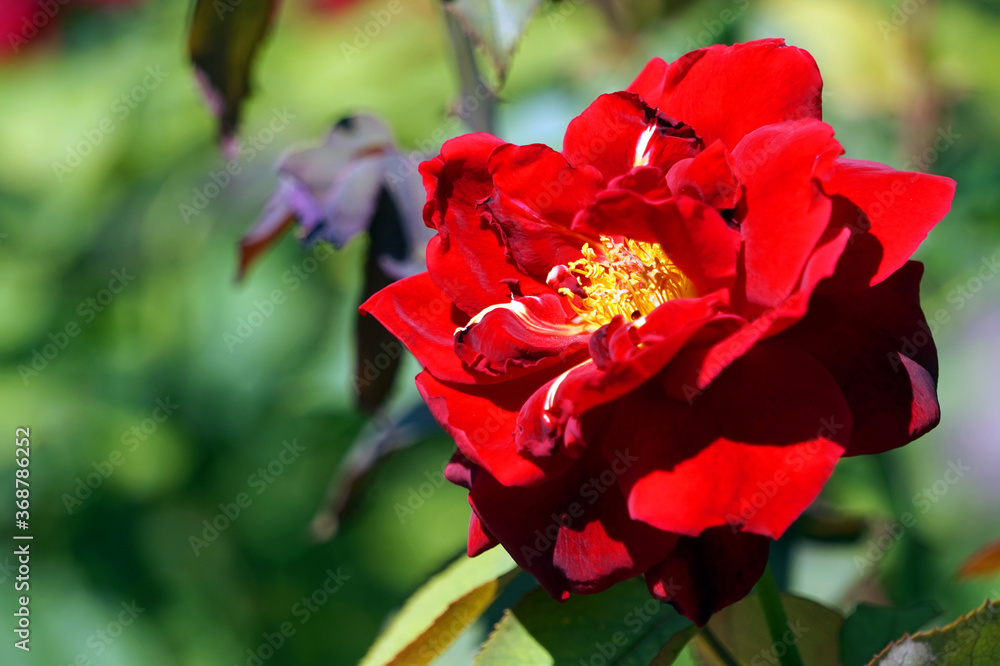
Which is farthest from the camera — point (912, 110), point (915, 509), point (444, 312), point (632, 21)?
point (912, 110)

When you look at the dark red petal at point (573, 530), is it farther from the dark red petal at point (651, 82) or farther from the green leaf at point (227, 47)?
the green leaf at point (227, 47)

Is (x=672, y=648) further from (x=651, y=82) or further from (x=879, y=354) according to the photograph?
(x=651, y=82)

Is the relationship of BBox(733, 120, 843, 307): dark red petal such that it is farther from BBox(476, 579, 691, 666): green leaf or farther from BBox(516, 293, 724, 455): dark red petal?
BBox(476, 579, 691, 666): green leaf

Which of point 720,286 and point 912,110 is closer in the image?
point 720,286

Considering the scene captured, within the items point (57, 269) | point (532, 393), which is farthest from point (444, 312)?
point (57, 269)

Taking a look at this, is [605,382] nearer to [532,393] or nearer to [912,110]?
[532,393]

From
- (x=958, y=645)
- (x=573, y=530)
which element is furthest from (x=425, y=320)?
(x=958, y=645)

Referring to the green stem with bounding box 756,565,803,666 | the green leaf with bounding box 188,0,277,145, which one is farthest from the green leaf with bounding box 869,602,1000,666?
the green leaf with bounding box 188,0,277,145

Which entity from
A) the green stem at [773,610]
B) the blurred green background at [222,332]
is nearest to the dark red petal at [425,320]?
the green stem at [773,610]
